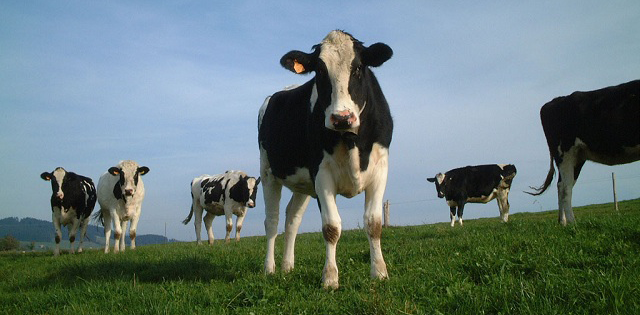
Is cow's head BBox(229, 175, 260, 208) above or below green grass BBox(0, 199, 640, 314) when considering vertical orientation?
above

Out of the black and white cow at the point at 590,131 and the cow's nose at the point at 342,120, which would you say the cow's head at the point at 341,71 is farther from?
the black and white cow at the point at 590,131

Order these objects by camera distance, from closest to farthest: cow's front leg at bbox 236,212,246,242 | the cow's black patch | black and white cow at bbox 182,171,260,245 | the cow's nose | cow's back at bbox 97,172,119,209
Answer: the cow's nose
cow's back at bbox 97,172,119,209
cow's front leg at bbox 236,212,246,242
black and white cow at bbox 182,171,260,245
the cow's black patch

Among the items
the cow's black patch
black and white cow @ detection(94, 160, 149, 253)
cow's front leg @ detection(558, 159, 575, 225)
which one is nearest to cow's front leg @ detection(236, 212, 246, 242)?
the cow's black patch

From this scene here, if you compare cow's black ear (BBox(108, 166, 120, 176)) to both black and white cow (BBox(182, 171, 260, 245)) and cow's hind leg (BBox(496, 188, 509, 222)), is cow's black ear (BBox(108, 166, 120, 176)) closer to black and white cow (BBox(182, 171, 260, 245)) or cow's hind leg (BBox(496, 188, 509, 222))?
black and white cow (BBox(182, 171, 260, 245))

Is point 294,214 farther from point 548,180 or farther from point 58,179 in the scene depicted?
point 58,179

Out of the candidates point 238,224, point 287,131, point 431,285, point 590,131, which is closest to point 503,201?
point 238,224

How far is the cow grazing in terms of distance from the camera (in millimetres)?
24344

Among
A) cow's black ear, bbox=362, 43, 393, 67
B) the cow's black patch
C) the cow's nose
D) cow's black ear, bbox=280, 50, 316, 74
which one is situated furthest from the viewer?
the cow's black patch

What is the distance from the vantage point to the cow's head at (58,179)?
1881 centimetres

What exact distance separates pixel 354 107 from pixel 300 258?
12.2 feet

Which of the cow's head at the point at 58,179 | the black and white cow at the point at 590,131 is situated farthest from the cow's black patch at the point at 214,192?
the black and white cow at the point at 590,131

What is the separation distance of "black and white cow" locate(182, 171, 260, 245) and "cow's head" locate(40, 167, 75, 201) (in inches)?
206

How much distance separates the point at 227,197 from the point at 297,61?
14756mm

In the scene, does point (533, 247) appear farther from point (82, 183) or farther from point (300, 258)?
point (82, 183)
